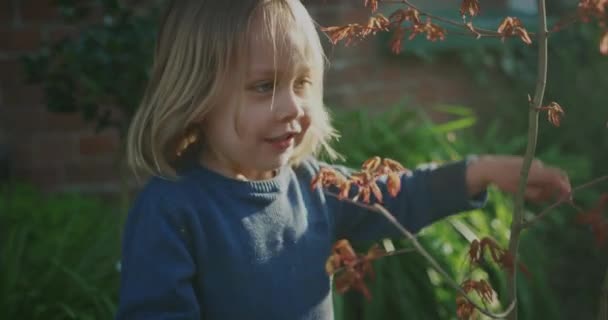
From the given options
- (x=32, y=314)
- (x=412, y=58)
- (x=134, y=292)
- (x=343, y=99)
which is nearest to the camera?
(x=134, y=292)

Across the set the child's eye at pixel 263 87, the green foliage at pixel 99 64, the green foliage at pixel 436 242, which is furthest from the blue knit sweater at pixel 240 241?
the green foliage at pixel 99 64

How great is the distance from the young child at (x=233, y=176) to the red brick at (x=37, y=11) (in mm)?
1773

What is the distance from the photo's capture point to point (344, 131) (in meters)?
3.35

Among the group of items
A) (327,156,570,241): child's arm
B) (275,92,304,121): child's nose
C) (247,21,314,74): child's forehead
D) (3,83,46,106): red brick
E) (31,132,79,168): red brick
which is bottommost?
(31,132,79,168): red brick

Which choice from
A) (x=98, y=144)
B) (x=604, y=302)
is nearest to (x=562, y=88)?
(x=98, y=144)

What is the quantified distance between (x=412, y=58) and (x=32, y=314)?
262 cm

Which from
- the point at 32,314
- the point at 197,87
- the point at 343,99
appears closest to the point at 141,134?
the point at 197,87

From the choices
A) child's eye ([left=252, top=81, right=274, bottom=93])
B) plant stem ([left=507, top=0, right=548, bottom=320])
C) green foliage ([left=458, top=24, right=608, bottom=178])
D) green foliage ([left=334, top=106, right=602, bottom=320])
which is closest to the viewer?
plant stem ([left=507, top=0, right=548, bottom=320])

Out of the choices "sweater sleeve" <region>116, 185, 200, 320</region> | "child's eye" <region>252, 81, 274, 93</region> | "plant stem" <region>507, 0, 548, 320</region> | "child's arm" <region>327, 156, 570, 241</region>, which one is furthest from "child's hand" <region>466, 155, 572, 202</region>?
"sweater sleeve" <region>116, 185, 200, 320</region>

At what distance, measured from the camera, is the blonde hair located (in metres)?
2.02

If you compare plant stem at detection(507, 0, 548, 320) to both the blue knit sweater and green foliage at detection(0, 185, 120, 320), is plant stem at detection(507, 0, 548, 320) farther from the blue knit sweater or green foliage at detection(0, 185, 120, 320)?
green foliage at detection(0, 185, 120, 320)

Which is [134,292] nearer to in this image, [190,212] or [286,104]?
[190,212]

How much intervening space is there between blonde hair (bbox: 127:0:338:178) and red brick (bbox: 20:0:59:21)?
1769 mm

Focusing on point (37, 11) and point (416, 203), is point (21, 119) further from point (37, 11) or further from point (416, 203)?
point (416, 203)
